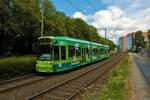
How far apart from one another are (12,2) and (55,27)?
39.6 feet

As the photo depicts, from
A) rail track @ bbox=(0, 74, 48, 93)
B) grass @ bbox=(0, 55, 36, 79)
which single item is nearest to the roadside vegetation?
grass @ bbox=(0, 55, 36, 79)

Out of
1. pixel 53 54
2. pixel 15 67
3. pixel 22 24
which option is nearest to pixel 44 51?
pixel 53 54

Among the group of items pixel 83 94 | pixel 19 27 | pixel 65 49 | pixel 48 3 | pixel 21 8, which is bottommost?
pixel 83 94

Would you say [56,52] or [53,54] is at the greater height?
[56,52]

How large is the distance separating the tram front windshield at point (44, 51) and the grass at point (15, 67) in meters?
1.53

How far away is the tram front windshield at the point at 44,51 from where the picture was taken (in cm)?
2041

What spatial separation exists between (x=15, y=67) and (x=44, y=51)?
97.9 inches

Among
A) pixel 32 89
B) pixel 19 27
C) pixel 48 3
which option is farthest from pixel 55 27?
pixel 32 89

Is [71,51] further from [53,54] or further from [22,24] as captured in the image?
[22,24]

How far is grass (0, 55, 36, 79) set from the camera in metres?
18.7

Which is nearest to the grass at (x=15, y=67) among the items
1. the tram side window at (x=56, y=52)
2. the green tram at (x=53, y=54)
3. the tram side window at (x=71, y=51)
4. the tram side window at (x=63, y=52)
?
the green tram at (x=53, y=54)

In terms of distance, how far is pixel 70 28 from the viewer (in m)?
67.2

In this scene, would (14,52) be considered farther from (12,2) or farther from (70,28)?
(70,28)

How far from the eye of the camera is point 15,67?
66.1 feet
